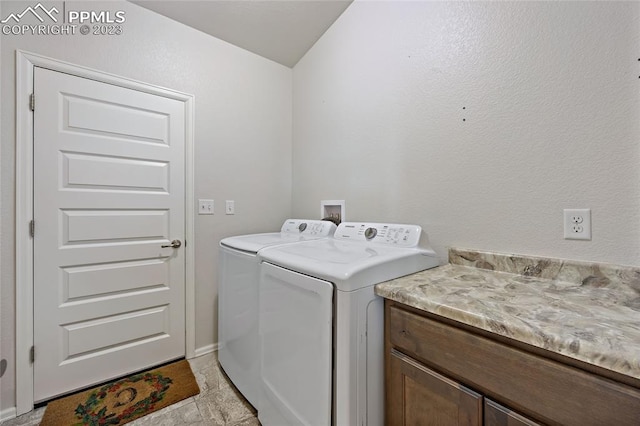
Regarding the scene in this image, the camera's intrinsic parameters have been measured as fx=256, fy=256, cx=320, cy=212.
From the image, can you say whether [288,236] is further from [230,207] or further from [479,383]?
[479,383]

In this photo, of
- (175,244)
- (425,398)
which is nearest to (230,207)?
(175,244)

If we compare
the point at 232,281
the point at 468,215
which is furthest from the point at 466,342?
the point at 232,281

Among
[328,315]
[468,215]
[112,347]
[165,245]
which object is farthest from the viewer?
[165,245]

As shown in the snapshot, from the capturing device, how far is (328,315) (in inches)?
35.9

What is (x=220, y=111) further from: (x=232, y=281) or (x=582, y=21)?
(x=582, y=21)

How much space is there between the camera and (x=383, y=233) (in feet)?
4.72

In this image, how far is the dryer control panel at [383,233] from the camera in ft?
4.28

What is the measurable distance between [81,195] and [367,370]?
6.43ft

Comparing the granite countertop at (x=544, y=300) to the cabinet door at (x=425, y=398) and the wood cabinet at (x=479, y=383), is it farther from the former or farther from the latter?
the cabinet door at (x=425, y=398)

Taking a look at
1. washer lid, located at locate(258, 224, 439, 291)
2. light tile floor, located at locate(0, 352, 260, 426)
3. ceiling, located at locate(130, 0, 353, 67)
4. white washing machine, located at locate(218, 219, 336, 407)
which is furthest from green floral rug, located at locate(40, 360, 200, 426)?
ceiling, located at locate(130, 0, 353, 67)

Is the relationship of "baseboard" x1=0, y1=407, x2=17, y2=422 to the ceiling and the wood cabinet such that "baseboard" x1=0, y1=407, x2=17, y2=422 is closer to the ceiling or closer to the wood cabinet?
the wood cabinet

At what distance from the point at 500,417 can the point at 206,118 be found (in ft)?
7.83

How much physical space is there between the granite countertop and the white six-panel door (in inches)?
68.4

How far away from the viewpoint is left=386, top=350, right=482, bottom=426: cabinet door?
72 cm
